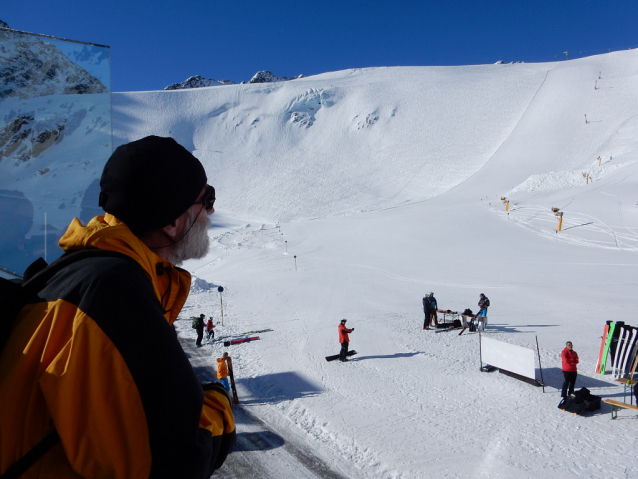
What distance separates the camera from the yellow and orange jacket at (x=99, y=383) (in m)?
0.95

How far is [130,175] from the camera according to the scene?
1.28 metres

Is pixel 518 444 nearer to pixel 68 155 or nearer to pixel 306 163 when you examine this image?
pixel 68 155

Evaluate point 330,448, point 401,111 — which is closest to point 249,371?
point 330,448

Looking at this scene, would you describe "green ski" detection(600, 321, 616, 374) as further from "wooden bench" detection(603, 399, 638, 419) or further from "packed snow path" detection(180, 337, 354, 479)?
"packed snow path" detection(180, 337, 354, 479)

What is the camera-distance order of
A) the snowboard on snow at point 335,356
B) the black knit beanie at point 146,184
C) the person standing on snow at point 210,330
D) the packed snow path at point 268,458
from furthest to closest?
the person standing on snow at point 210,330 → the snowboard on snow at point 335,356 → the packed snow path at point 268,458 → the black knit beanie at point 146,184

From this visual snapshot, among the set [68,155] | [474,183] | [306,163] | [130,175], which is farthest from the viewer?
[306,163]

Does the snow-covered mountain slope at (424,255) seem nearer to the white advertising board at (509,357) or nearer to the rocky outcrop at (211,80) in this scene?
the white advertising board at (509,357)

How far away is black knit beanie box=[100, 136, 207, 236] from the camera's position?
1281 millimetres

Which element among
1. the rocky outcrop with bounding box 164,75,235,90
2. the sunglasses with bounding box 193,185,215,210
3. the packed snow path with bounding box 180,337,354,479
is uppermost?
the rocky outcrop with bounding box 164,75,235,90

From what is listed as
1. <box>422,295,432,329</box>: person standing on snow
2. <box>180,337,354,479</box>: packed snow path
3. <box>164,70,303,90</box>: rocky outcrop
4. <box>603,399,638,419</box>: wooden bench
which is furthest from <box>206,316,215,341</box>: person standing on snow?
<box>164,70,303,90</box>: rocky outcrop

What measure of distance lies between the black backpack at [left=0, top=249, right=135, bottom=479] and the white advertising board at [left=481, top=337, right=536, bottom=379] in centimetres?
959

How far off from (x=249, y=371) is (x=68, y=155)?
8.59 meters

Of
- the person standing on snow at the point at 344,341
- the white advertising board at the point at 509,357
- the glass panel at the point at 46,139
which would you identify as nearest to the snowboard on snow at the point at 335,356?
the person standing on snow at the point at 344,341

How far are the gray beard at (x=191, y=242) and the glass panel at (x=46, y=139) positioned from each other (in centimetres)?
201
